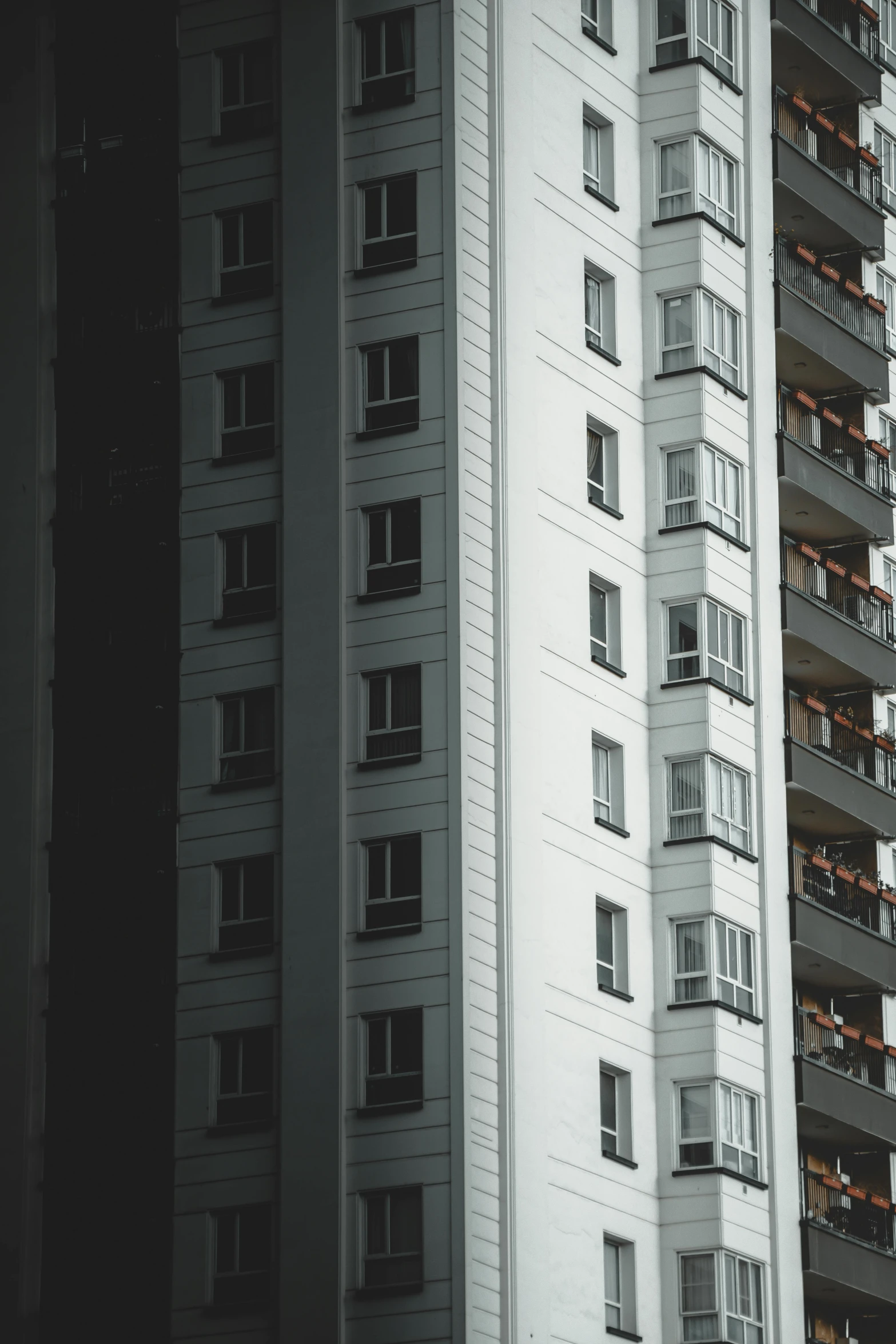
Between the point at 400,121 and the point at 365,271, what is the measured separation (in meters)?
3.31

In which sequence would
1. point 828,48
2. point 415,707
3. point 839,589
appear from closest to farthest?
point 415,707
point 839,589
point 828,48

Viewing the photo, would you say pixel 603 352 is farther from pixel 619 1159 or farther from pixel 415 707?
pixel 619 1159

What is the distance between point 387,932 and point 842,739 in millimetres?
17113

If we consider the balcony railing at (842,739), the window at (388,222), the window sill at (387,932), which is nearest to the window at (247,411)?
the window at (388,222)

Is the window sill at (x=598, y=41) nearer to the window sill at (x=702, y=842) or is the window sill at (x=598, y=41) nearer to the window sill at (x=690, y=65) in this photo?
the window sill at (x=690, y=65)

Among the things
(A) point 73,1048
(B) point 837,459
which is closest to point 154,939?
(A) point 73,1048

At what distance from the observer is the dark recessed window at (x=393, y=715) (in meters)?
59.4

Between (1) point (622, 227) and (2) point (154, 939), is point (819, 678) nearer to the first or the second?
(1) point (622, 227)

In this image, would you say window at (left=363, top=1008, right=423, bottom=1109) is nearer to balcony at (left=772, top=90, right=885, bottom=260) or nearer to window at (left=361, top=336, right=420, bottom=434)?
window at (left=361, top=336, right=420, bottom=434)

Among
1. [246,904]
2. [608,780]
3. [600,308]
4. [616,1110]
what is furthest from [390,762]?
[600,308]

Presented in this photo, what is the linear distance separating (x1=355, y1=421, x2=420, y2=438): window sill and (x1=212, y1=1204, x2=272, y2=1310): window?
15.3 metres

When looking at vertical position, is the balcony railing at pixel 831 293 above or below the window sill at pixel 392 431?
above

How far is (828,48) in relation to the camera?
73750 mm

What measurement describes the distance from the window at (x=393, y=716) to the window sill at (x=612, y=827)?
185 inches
